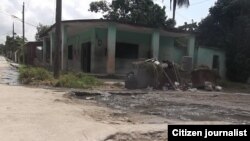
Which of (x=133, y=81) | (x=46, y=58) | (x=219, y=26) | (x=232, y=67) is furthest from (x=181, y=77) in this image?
(x=46, y=58)

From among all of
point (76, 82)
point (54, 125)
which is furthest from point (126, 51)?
point (54, 125)

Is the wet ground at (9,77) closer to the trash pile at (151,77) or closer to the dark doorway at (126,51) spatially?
the trash pile at (151,77)

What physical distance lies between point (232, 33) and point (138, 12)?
35.6ft

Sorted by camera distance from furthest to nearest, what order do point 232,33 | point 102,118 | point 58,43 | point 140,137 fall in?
point 232,33, point 58,43, point 102,118, point 140,137

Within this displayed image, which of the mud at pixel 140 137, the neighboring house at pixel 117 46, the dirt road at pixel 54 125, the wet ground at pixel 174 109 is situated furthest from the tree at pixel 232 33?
the mud at pixel 140 137

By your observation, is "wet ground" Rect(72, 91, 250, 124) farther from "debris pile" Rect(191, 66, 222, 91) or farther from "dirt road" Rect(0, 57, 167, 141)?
"debris pile" Rect(191, 66, 222, 91)

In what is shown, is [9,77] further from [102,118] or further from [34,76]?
[102,118]

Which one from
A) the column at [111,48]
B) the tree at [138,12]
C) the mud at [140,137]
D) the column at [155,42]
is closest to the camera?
the mud at [140,137]

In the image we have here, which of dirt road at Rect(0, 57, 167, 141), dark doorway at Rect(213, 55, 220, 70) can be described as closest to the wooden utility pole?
dirt road at Rect(0, 57, 167, 141)

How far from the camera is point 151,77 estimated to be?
1914 cm

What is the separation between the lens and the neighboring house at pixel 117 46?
998 inches

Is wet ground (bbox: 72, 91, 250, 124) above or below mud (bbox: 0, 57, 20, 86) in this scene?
below

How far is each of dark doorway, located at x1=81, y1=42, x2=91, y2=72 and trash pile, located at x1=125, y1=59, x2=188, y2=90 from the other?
32.5 ft

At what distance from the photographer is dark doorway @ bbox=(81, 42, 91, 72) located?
2895 cm
